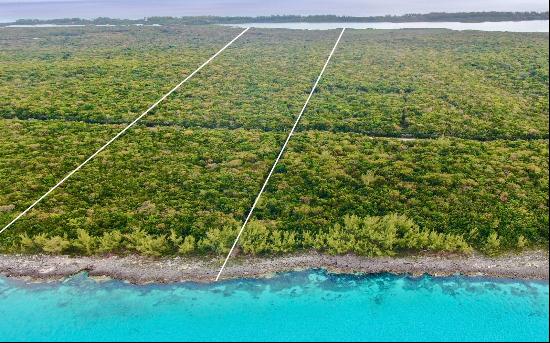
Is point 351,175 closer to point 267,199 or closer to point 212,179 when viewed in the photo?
point 267,199

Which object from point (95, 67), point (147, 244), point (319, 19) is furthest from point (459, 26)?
point (147, 244)

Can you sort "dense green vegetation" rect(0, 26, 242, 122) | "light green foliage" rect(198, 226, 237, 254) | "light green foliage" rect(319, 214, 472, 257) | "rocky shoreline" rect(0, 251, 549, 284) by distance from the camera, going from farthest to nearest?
"dense green vegetation" rect(0, 26, 242, 122) < "light green foliage" rect(198, 226, 237, 254) < "light green foliage" rect(319, 214, 472, 257) < "rocky shoreline" rect(0, 251, 549, 284)

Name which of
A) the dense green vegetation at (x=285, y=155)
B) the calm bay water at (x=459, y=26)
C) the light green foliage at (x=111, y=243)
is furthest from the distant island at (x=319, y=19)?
the light green foliage at (x=111, y=243)

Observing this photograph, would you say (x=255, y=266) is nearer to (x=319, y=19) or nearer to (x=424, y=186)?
(x=424, y=186)

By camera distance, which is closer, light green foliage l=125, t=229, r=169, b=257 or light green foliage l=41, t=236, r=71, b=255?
light green foliage l=125, t=229, r=169, b=257

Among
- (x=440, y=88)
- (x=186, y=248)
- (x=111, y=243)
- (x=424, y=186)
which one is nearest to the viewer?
(x=186, y=248)

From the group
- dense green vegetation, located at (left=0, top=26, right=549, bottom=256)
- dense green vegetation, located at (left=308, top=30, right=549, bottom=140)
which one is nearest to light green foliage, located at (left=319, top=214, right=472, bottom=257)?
dense green vegetation, located at (left=0, top=26, right=549, bottom=256)

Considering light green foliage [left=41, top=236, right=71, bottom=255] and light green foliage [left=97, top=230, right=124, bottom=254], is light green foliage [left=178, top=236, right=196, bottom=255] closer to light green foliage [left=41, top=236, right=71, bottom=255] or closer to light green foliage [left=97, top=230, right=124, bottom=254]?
light green foliage [left=97, top=230, right=124, bottom=254]
